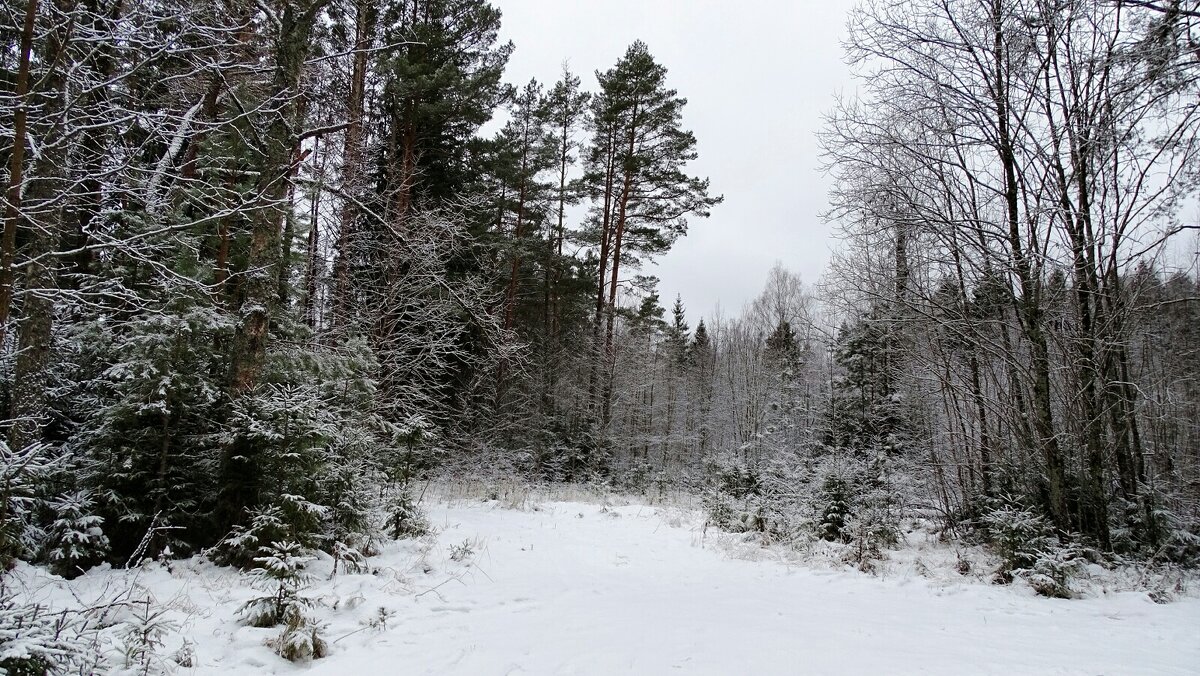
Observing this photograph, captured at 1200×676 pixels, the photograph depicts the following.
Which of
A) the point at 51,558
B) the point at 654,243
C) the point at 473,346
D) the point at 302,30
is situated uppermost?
the point at 654,243

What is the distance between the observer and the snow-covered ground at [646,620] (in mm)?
3381

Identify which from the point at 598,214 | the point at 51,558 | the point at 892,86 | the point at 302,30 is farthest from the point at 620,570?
the point at 598,214

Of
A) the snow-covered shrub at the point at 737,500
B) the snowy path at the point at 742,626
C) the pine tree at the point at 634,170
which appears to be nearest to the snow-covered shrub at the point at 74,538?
the snowy path at the point at 742,626

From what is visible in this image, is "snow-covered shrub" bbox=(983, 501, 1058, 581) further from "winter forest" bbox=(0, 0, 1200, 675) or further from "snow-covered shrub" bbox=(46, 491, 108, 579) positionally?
"snow-covered shrub" bbox=(46, 491, 108, 579)

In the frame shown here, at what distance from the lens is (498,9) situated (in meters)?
14.6

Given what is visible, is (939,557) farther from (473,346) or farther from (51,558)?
(473,346)

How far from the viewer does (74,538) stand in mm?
4297

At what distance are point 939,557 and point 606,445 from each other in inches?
520

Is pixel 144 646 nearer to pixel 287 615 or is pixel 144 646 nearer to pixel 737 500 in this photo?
pixel 287 615

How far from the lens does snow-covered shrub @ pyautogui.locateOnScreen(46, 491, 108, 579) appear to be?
4195mm

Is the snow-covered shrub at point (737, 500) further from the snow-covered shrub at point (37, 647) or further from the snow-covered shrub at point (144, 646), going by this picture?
the snow-covered shrub at point (37, 647)

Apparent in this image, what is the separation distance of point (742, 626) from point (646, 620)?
77cm

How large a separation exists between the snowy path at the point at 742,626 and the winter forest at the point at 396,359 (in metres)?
0.09

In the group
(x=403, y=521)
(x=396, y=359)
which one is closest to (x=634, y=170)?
(x=396, y=359)
